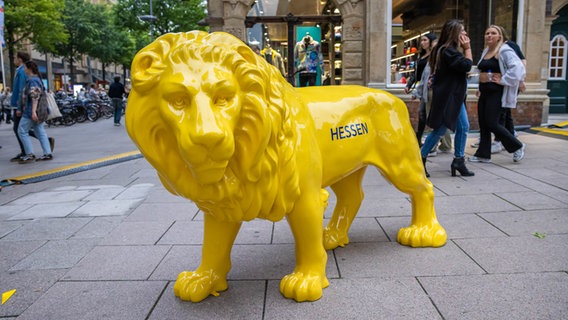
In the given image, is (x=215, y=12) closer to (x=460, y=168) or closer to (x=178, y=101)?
(x=460, y=168)

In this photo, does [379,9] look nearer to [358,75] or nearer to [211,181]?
[358,75]

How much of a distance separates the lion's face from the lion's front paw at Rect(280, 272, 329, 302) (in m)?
0.92

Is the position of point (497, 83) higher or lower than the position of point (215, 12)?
lower

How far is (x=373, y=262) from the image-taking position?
9.83 feet

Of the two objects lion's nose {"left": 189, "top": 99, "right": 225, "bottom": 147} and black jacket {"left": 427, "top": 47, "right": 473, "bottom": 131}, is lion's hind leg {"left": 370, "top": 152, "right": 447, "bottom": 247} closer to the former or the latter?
lion's nose {"left": 189, "top": 99, "right": 225, "bottom": 147}

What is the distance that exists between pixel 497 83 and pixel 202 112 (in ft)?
18.2

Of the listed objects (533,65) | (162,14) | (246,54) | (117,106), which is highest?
(162,14)

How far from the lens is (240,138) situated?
6.43 ft

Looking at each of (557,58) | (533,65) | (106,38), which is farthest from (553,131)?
(106,38)

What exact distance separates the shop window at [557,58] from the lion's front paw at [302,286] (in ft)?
45.4

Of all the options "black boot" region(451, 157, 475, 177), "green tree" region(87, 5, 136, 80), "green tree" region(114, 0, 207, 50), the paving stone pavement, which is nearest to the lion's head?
the paving stone pavement

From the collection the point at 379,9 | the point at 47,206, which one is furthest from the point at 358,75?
the point at 47,206

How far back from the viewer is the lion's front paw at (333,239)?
3.26 metres

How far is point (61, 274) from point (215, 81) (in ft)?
6.58
